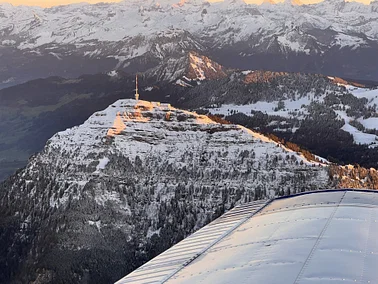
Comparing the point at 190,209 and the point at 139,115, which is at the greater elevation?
the point at 139,115

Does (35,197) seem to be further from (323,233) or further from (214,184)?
(323,233)

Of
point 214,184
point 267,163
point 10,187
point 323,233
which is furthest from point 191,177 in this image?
point 323,233

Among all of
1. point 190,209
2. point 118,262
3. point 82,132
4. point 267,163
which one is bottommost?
point 118,262

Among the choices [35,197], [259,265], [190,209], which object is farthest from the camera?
[35,197]

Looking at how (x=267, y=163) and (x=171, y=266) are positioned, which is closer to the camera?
(x=171, y=266)

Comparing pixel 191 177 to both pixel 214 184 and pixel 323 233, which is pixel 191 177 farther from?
pixel 323 233

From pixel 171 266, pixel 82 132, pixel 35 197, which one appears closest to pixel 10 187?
pixel 35 197

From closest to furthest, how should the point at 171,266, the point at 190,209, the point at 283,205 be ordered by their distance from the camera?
the point at 171,266, the point at 283,205, the point at 190,209
